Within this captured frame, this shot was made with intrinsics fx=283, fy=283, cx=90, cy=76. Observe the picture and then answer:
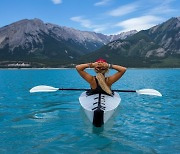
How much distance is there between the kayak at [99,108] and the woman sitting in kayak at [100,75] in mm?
484

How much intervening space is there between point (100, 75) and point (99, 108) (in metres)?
2.64

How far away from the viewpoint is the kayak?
16109mm

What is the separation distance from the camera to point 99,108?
639 inches

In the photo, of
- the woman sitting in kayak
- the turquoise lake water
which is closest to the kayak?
the woman sitting in kayak

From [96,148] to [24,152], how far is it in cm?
336

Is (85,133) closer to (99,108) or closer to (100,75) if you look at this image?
(99,108)

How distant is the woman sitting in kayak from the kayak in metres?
0.48

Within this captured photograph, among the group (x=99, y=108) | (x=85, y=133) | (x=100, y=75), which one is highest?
(x=100, y=75)

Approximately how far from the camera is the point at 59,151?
13039mm

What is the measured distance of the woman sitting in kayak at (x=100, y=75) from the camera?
1786 centimetres

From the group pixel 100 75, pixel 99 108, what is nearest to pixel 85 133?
pixel 99 108

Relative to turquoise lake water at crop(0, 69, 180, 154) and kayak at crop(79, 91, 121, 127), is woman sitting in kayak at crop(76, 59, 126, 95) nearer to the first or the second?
kayak at crop(79, 91, 121, 127)

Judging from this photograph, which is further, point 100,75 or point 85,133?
point 100,75

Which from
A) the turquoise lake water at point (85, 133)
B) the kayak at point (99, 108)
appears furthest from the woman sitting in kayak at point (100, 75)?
the turquoise lake water at point (85, 133)
